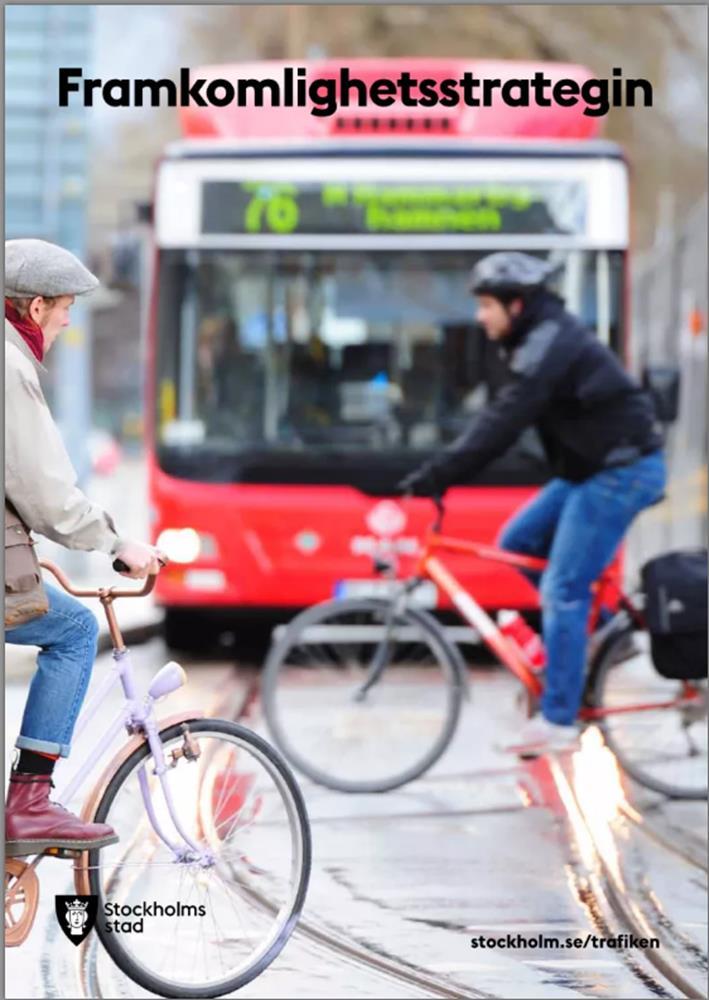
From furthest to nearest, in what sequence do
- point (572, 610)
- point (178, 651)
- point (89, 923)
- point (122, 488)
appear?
point (122, 488) < point (178, 651) < point (572, 610) < point (89, 923)

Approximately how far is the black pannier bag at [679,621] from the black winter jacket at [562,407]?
807 mm

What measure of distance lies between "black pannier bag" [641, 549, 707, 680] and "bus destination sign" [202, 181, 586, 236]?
135 inches

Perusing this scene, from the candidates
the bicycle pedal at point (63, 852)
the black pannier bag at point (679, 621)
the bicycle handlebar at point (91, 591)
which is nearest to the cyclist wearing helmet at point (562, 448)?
the black pannier bag at point (679, 621)

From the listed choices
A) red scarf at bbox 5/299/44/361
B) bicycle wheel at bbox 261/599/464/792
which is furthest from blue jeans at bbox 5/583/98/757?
bicycle wheel at bbox 261/599/464/792

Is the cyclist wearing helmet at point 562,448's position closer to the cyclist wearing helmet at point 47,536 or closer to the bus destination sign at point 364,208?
the bus destination sign at point 364,208

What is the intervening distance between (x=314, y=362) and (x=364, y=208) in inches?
37.6

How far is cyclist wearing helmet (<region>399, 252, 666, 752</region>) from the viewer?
699cm

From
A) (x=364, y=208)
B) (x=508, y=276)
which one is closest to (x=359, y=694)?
(x=508, y=276)

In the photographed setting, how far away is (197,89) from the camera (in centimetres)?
405

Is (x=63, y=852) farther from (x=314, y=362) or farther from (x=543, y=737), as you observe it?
(x=314, y=362)

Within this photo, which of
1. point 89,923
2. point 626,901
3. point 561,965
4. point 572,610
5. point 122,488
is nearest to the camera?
point 89,923

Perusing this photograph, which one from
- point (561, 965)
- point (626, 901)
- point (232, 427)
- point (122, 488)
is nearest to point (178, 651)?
point (232, 427)

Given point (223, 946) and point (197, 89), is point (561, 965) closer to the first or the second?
point (223, 946)

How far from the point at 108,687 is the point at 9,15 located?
1.29 m
